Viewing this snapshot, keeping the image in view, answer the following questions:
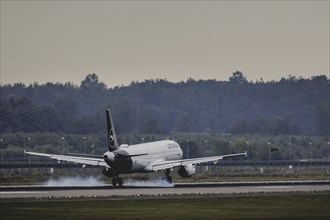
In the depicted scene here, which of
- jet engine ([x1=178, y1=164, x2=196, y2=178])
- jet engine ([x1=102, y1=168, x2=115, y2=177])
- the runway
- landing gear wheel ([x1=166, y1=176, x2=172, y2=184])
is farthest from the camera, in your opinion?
jet engine ([x1=178, y1=164, x2=196, y2=178])

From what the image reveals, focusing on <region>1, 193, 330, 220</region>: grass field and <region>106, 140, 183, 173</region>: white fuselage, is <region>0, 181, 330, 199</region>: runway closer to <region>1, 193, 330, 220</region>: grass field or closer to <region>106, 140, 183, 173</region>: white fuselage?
<region>106, 140, 183, 173</region>: white fuselage

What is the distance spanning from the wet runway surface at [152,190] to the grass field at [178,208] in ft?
25.2

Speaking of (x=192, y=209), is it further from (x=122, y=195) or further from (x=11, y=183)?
(x=11, y=183)

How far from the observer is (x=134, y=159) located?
123188 mm

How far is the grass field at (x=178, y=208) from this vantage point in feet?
248

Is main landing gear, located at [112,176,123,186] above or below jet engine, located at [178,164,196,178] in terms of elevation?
below

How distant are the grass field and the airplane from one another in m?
27.9

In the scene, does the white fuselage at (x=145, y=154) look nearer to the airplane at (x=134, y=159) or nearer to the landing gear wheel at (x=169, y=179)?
the airplane at (x=134, y=159)

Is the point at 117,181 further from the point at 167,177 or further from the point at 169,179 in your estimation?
the point at 167,177

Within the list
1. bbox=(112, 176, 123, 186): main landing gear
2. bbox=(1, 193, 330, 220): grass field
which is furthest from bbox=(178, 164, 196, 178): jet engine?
bbox=(1, 193, 330, 220): grass field

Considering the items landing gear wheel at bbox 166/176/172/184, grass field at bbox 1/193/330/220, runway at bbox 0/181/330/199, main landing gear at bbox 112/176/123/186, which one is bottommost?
grass field at bbox 1/193/330/220

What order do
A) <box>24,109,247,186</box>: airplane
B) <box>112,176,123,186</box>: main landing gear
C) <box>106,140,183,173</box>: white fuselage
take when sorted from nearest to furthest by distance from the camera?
1. <box>112,176,123,186</box>: main landing gear
2. <box>24,109,247,186</box>: airplane
3. <box>106,140,183,173</box>: white fuselage

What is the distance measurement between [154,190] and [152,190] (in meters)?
0.18

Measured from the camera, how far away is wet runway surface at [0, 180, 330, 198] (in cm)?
9947
